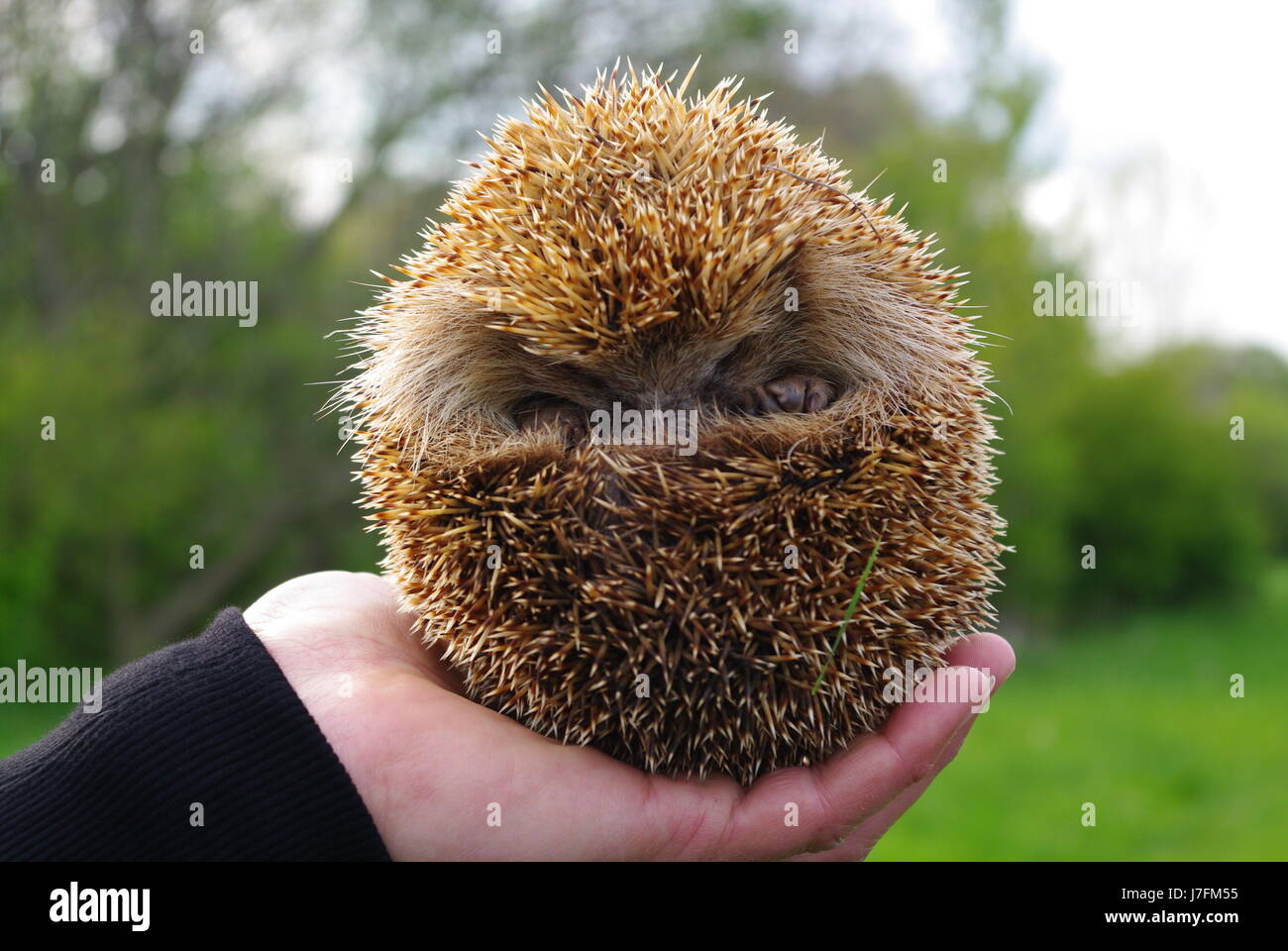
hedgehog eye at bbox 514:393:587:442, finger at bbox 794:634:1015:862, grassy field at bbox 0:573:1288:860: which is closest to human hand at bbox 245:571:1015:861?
finger at bbox 794:634:1015:862

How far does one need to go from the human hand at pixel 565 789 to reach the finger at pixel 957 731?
137mm

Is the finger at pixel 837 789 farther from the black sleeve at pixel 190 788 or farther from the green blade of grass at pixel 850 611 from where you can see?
the black sleeve at pixel 190 788

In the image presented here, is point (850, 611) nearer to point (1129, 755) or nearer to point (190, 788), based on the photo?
point (190, 788)

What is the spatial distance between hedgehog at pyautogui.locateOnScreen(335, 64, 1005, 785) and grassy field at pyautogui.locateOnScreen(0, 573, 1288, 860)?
8.90 meters

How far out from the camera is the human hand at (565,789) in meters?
2.35

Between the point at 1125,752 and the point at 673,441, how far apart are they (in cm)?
1479

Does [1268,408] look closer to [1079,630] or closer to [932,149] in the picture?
[1079,630]

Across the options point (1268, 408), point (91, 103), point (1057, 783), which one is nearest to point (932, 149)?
point (1057, 783)

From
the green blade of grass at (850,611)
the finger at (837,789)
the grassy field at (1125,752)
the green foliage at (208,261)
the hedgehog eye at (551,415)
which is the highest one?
the green foliage at (208,261)

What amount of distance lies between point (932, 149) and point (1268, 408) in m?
13.8

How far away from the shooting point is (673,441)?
2.24 m

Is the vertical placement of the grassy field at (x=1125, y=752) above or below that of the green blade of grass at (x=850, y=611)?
below

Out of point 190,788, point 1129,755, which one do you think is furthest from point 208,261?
point 1129,755

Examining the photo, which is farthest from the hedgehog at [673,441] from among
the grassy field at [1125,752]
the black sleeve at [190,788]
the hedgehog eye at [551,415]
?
the grassy field at [1125,752]
